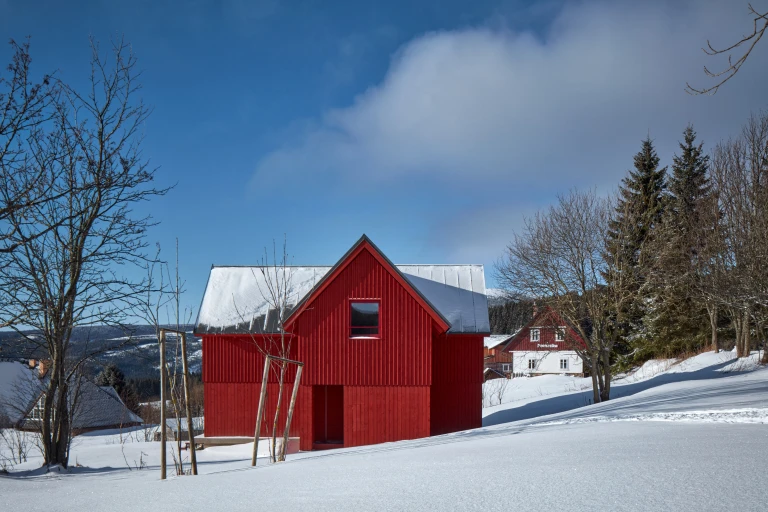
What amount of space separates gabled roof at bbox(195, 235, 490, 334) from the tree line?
11.6 ft

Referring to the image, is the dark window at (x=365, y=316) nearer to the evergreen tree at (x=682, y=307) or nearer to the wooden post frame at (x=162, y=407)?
the wooden post frame at (x=162, y=407)

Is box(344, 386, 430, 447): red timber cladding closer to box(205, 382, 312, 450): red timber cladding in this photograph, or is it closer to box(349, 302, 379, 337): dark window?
box(349, 302, 379, 337): dark window

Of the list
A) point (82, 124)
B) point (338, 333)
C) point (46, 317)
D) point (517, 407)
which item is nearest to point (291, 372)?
point (338, 333)

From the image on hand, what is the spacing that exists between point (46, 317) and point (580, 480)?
37.9 feet

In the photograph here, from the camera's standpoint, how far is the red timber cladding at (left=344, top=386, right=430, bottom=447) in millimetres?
17312

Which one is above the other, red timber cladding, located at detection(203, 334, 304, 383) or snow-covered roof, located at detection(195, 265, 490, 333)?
snow-covered roof, located at detection(195, 265, 490, 333)

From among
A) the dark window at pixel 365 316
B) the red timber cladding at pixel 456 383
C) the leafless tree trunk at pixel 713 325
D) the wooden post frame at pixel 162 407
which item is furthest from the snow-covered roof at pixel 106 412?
the leafless tree trunk at pixel 713 325

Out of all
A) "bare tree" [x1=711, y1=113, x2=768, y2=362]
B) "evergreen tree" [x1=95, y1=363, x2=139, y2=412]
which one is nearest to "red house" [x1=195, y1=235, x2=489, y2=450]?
"bare tree" [x1=711, y1=113, x2=768, y2=362]

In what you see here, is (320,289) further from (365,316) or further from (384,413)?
(384,413)

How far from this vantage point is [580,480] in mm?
4848

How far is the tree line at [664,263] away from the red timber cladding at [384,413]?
740 centimetres

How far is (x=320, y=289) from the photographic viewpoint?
1734 centimetres

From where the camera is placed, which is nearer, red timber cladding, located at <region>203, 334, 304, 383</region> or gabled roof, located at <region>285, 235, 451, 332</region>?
gabled roof, located at <region>285, 235, 451, 332</region>

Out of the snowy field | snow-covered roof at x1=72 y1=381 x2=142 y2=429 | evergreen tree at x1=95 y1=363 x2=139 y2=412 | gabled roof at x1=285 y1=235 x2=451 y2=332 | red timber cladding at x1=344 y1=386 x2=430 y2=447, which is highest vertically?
gabled roof at x1=285 y1=235 x2=451 y2=332
